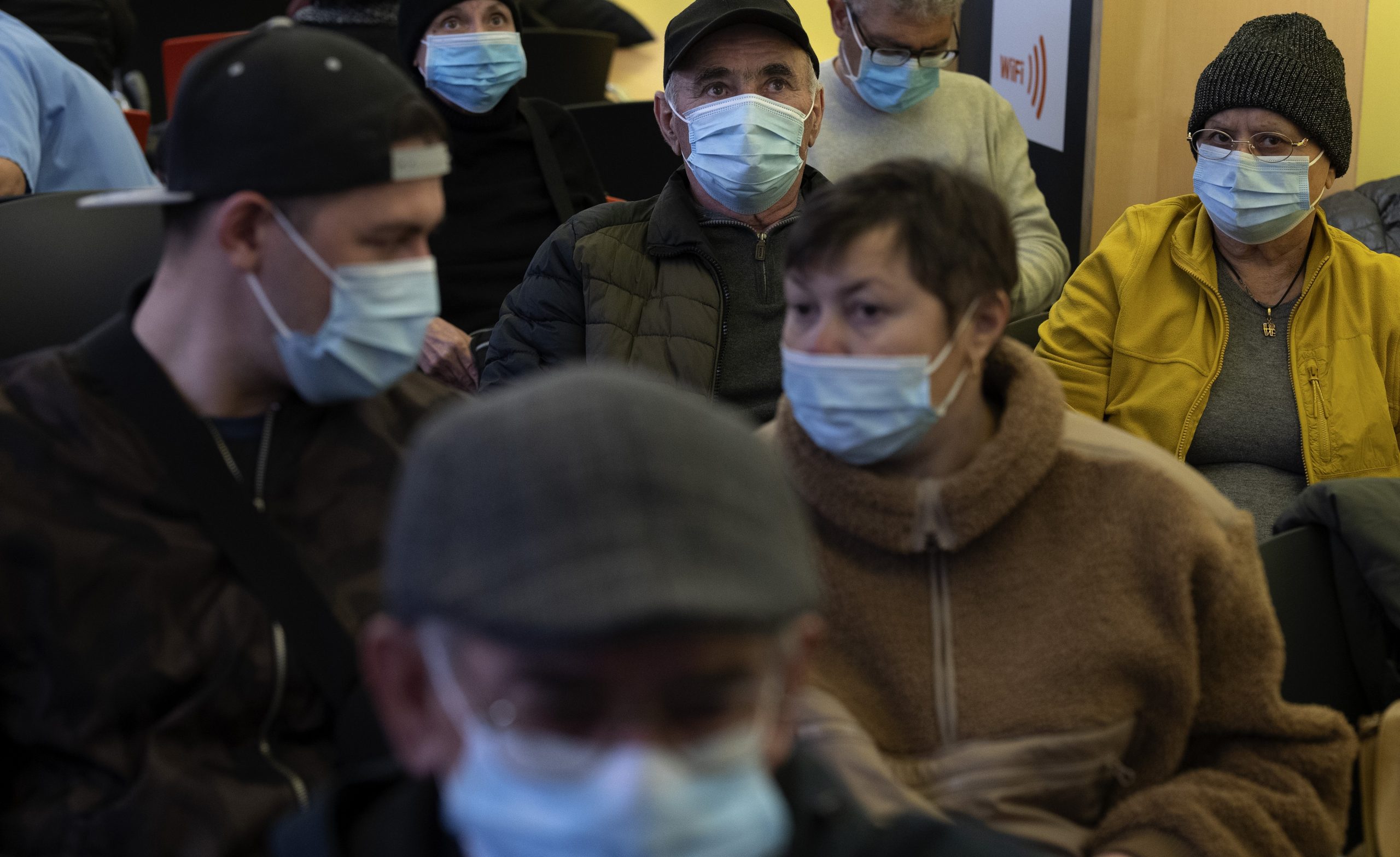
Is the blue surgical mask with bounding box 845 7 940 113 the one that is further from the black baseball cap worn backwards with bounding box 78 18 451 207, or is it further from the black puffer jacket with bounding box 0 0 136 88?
the black puffer jacket with bounding box 0 0 136 88

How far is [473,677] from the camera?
894 millimetres

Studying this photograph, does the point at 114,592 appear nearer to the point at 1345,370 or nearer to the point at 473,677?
the point at 473,677

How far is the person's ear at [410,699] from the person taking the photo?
0.95m

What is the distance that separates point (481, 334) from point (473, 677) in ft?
7.59

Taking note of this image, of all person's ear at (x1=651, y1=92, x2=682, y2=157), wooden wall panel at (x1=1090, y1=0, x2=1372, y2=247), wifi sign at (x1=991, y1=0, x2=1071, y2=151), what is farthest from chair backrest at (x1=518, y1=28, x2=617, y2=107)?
person's ear at (x1=651, y1=92, x2=682, y2=157)

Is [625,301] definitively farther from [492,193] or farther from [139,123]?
[139,123]

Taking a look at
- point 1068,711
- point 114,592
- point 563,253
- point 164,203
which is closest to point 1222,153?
point 563,253

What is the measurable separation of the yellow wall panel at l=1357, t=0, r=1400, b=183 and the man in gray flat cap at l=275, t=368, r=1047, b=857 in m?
4.09

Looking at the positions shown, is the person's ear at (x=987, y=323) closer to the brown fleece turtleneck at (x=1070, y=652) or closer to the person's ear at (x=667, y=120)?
the brown fleece turtleneck at (x=1070, y=652)

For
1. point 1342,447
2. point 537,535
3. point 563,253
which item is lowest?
point 1342,447

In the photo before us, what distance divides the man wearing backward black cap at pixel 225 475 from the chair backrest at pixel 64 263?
647 mm

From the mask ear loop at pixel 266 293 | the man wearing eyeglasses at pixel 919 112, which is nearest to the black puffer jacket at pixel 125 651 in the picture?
the mask ear loop at pixel 266 293

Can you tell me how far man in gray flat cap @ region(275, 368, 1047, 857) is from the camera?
2.64ft

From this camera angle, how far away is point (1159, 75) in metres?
4.28
